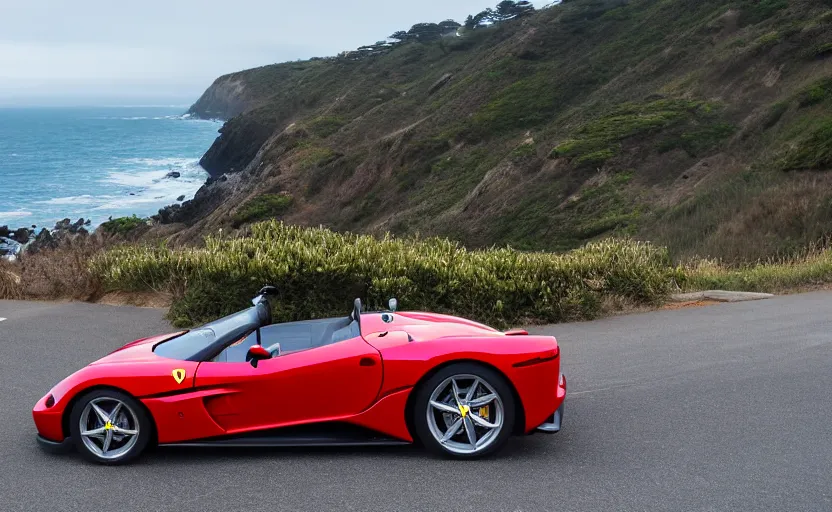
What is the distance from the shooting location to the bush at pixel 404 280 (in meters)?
9.35

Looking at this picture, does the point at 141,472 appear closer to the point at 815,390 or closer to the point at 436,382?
the point at 436,382

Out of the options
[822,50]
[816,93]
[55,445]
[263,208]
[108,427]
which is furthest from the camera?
[263,208]

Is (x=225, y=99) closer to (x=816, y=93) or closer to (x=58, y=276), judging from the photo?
(x=816, y=93)

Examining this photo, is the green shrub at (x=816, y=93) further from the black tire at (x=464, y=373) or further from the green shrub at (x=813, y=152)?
the black tire at (x=464, y=373)

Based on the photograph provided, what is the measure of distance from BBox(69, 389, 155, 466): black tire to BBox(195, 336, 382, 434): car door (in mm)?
420

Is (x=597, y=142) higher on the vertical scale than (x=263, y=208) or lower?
higher

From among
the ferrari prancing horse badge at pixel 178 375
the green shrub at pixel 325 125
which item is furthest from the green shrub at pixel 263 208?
the ferrari prancing horse badge at pixel 178 375

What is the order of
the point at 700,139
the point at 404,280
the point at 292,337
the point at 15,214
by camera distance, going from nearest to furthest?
the point at 292,337, the point at 404,280, the point at 700,139, the point at 15,214

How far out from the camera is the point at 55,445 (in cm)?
546

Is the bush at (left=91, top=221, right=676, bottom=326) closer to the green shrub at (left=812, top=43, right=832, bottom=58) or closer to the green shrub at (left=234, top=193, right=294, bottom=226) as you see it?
the green shrub at (left=812, top=43, right=832, bottom=58)

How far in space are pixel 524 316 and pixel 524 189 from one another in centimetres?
2546

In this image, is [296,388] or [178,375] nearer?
[296,388]

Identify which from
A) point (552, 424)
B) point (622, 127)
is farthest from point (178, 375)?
point (622, 127)

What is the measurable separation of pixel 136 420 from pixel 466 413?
84.4 inches
